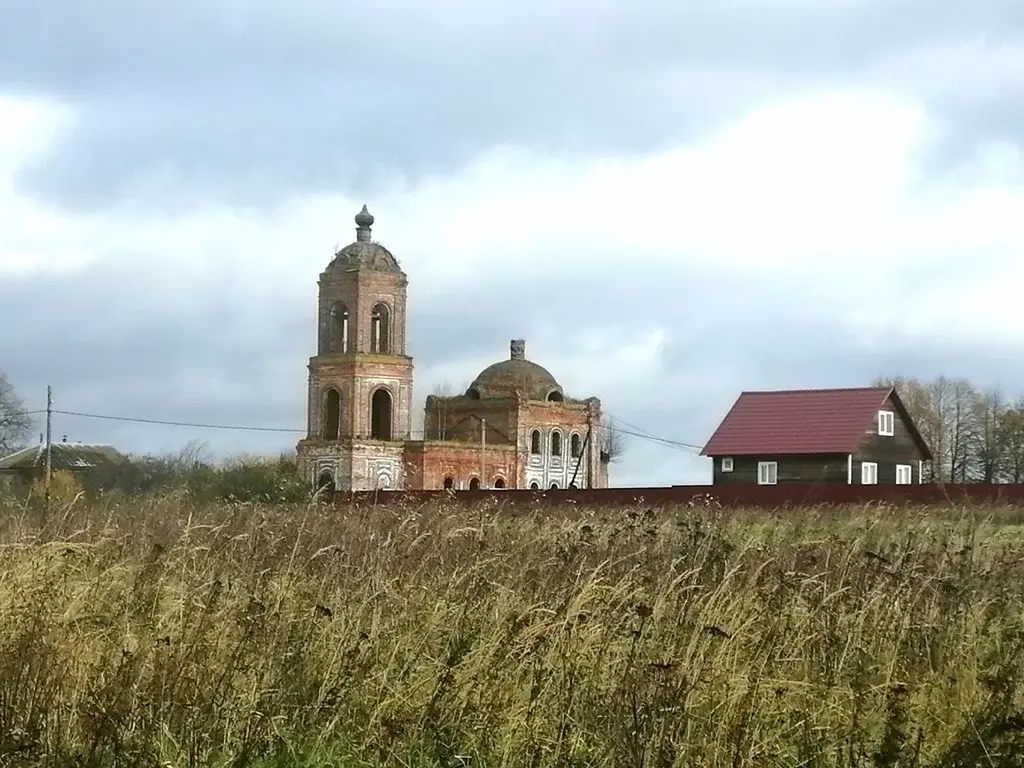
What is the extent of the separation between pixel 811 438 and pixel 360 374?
19229mm

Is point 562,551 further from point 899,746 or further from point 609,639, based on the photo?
point 899,746

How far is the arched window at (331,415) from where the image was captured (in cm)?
5925

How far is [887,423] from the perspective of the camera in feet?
157


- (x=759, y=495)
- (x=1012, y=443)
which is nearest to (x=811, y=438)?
(x=759, y=495)

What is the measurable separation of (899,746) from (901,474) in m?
44.7

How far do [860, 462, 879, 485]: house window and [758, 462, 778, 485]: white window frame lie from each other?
2674 millimetres

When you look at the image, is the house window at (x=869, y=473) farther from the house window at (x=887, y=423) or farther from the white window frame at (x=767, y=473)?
the white window frame at (x=767, y=473)

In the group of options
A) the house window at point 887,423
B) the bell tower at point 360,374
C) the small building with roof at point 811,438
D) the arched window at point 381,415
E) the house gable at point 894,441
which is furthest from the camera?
the arched window at point 381,415

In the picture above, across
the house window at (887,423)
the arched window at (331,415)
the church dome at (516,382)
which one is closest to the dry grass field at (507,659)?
the house window at (887,423)

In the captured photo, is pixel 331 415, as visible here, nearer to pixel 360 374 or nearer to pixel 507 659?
pixel 360 374

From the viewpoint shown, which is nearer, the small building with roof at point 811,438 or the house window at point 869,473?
the small building with roof at point 811,438

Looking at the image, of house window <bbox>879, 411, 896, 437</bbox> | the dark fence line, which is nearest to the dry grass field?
the dark fence line

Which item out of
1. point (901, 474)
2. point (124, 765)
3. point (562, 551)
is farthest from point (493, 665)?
point (901, 474)

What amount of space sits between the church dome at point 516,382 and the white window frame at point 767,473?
1842 cm
